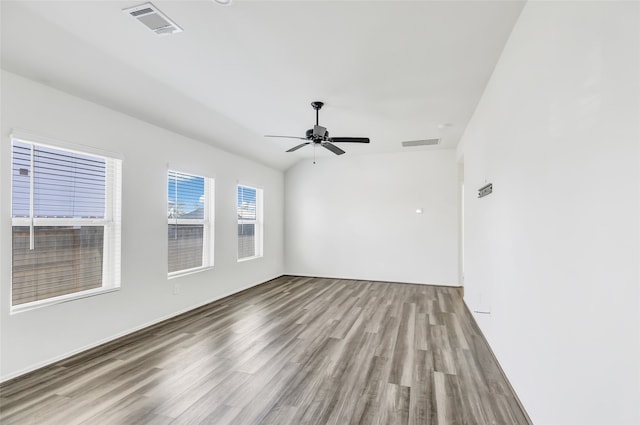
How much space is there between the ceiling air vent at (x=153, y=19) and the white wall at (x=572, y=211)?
2561 mm

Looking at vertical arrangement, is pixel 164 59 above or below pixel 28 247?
above

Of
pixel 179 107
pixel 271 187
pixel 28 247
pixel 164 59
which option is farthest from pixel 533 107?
pixel 271 187

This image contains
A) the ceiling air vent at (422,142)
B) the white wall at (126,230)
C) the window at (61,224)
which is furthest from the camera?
the ceiling air vent at (422,142)

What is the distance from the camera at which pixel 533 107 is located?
201 cm

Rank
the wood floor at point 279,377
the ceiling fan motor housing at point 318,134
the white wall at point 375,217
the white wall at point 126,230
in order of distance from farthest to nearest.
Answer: the white wall at point 375,217 < the ceiling fan motor housing at point 318,134 < the white wall at point 126,230 < the wood floor at point 279,377

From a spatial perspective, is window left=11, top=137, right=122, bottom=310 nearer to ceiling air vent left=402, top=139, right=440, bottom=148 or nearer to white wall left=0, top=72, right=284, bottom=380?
white wall left=0, top=72, right=284, bottom=380

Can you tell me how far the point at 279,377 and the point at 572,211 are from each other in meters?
2.47

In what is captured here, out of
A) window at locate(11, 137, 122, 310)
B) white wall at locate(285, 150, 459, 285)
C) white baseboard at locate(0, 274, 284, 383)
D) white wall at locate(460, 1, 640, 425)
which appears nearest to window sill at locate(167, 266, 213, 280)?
white baseboard at locate(0, 274, 284, 383)

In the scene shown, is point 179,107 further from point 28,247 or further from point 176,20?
point 28,247

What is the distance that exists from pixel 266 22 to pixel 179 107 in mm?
2057

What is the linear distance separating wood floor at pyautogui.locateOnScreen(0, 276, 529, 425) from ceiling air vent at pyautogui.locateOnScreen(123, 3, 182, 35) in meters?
2.89

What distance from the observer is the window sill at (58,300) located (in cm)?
277

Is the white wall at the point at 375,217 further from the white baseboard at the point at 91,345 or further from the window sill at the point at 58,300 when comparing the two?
the window sill at the point at 58,300

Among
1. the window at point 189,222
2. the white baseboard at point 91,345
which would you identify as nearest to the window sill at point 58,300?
the white baseboard at point 91,345
